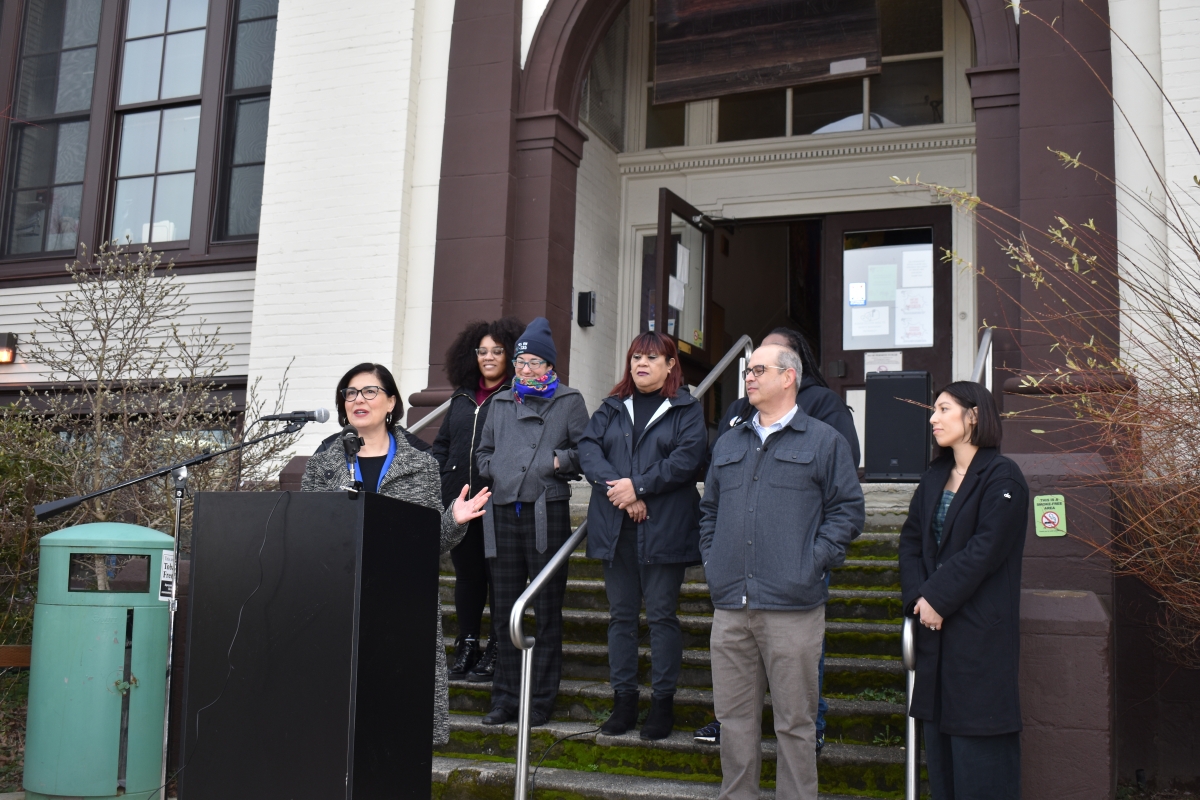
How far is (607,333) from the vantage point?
420 inches

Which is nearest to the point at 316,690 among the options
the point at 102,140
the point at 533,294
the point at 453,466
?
the point at 453,466

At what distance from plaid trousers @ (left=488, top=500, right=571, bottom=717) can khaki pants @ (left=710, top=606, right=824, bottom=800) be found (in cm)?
108

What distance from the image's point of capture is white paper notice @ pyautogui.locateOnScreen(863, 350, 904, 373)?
33.0 ft

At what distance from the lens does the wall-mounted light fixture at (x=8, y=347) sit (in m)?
11.2

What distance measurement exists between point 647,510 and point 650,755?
1.07m

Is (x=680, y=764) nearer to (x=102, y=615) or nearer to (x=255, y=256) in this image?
(x=102, y=615)

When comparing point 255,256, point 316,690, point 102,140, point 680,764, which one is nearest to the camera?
point 316,690

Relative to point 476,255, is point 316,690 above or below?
below

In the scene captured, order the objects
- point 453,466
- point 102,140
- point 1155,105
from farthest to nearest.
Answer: point 102,140 → point 1155,105 → point 453,466

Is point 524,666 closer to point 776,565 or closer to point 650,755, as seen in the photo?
point 650,755

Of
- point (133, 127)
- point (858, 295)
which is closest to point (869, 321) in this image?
point (858, 295)

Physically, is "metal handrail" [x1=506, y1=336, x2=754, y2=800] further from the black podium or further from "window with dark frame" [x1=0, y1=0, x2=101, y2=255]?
"window with dark frame" [x1=0, y1=0, x2=101, y2=255]

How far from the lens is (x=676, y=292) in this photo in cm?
1025

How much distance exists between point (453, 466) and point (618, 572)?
3.74 ft
